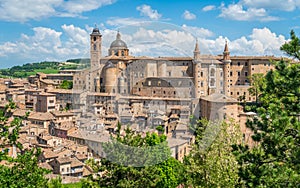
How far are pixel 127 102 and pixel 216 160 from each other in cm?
1006

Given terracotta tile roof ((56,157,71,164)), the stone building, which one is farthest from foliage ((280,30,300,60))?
terracotta tile roof ((56,157,71,164))

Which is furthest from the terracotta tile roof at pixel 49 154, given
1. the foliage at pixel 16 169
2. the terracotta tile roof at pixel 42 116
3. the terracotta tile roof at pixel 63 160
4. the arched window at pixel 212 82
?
the arched window at pixel 212 82

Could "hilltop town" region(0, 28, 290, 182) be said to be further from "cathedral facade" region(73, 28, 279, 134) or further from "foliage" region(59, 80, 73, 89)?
"foliage" region(59, 80, 73, 89)

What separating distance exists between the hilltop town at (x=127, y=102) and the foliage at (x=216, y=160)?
47 centimetres

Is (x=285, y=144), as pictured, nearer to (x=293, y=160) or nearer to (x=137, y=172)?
(x=293, y=160)

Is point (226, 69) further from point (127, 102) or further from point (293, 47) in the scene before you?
→ point (293, 47)

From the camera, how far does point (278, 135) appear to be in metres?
5.63

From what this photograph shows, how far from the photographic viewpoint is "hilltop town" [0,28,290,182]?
14609mm

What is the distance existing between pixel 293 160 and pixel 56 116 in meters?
24.8

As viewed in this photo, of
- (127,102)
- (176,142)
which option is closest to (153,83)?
(127,102)

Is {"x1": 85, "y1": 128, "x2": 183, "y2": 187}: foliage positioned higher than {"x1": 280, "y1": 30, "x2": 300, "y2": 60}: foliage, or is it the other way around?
{"x1": 280, "y1": 30, "x2": 300, "y2": 60}: foliage

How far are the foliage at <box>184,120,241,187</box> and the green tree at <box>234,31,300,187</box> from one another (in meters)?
1.87

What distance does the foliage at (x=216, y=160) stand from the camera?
8.23 metres

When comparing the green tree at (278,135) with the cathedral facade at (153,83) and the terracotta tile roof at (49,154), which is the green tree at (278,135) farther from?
the terracotta tile roof at (49,154)
